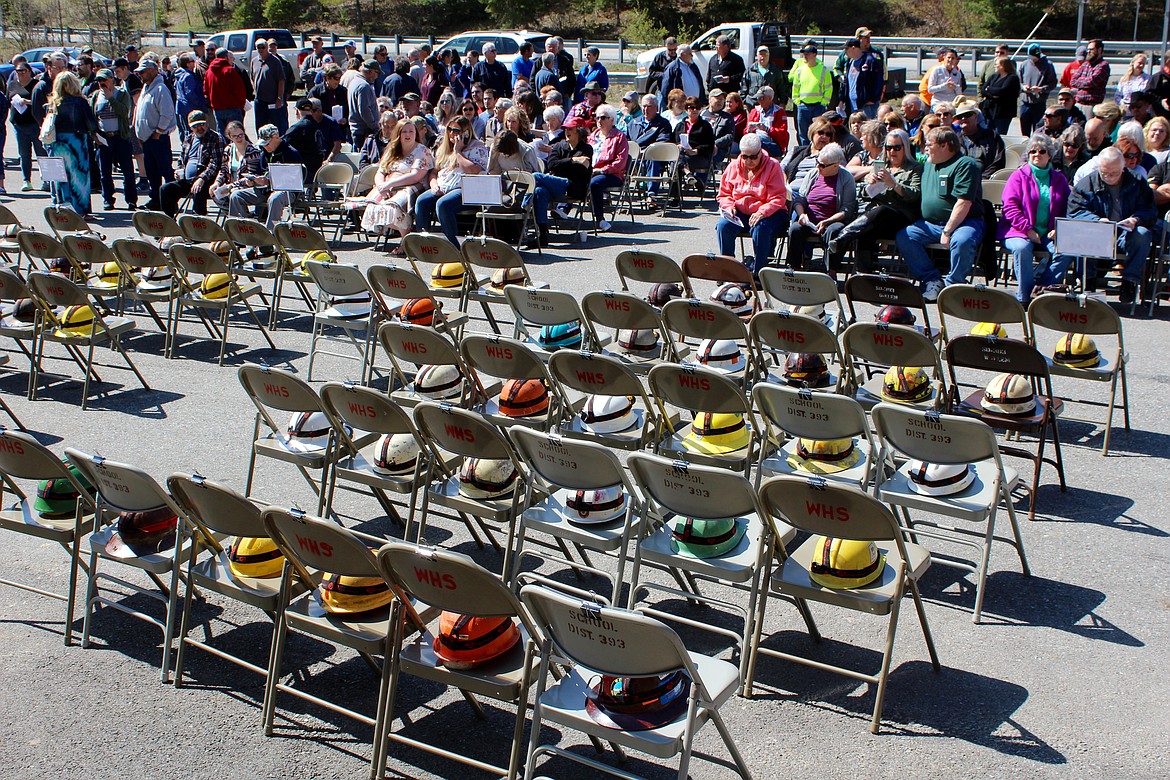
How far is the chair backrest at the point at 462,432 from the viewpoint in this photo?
15.6 feet

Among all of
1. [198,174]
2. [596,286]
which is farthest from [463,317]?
[198,174]

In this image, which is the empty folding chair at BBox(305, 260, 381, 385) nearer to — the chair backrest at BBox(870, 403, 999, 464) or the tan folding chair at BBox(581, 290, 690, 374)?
the tan folding chair at BBox(581, 290, 690, 374)

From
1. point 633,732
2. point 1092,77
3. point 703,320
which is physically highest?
point 1092,77

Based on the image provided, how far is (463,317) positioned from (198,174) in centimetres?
682

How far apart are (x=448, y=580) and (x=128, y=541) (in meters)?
1.91

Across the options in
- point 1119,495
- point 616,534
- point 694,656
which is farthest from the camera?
point 1119,495

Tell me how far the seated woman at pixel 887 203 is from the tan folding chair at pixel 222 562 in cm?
707

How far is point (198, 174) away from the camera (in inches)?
534

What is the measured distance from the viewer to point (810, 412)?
5.03 metres

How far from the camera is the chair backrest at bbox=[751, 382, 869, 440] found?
4926 mm

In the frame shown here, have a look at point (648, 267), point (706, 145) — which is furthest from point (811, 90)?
point (648, 267)

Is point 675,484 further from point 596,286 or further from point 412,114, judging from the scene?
point 412,114

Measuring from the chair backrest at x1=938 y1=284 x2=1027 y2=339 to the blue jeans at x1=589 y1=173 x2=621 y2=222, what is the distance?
23.1ft

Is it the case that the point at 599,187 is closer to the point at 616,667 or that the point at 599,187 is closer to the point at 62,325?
the point at 62,325
